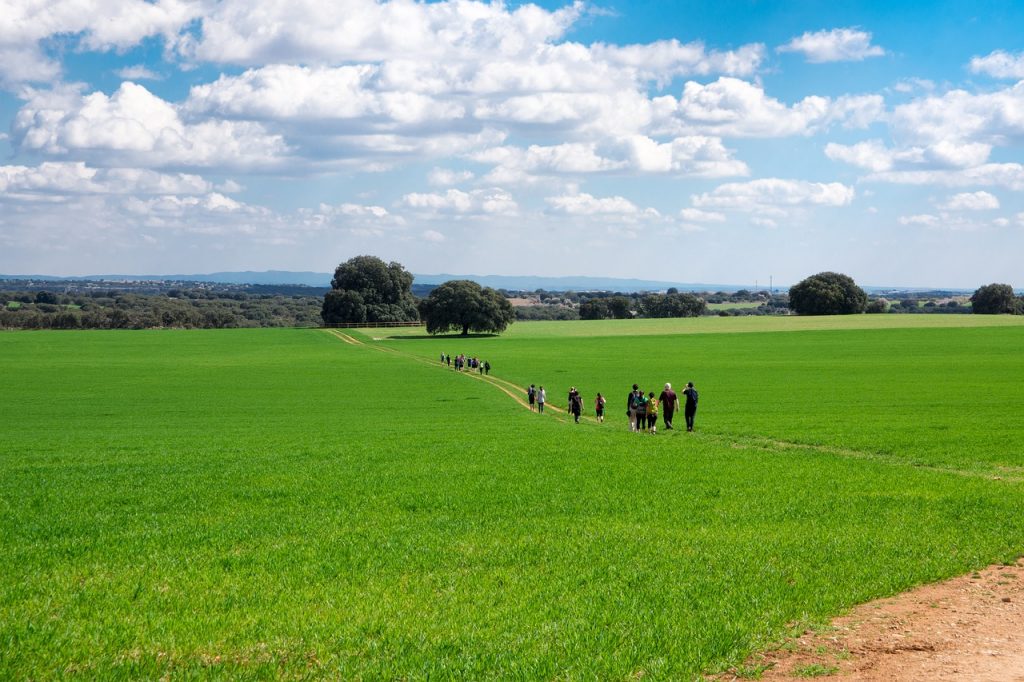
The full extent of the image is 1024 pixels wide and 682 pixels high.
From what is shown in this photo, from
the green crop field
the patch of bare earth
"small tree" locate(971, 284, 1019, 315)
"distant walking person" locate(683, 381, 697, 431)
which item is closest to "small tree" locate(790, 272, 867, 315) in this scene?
"small tree" locate(971, 284, 1019, 315)

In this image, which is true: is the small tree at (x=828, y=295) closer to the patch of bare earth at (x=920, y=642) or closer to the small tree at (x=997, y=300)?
the small tree at (x=997, y=300)

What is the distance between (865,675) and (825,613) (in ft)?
6.26

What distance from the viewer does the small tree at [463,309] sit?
124625 millimetres

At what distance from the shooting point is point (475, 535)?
1567 centimetres

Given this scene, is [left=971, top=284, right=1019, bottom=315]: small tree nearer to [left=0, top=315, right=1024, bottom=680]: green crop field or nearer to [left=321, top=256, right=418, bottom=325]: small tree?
[left=321, top=256, right=418, bottom=325]: small tree

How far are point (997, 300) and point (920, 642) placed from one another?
194 m

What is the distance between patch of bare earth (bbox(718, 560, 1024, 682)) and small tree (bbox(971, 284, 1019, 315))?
188072 mm

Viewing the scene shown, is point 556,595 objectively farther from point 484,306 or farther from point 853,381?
point 484,306

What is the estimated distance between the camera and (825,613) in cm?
1148

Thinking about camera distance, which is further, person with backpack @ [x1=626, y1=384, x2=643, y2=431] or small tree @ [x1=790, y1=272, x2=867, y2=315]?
small tree @ [x1=790, y1=272, x2=867, y2=315]

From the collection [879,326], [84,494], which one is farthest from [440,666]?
[879,326]

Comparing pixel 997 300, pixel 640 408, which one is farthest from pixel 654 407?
pixel 997 300

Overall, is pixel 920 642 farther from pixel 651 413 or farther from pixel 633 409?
pixel 633 409

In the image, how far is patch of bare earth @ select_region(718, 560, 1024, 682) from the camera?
31.7 feet
